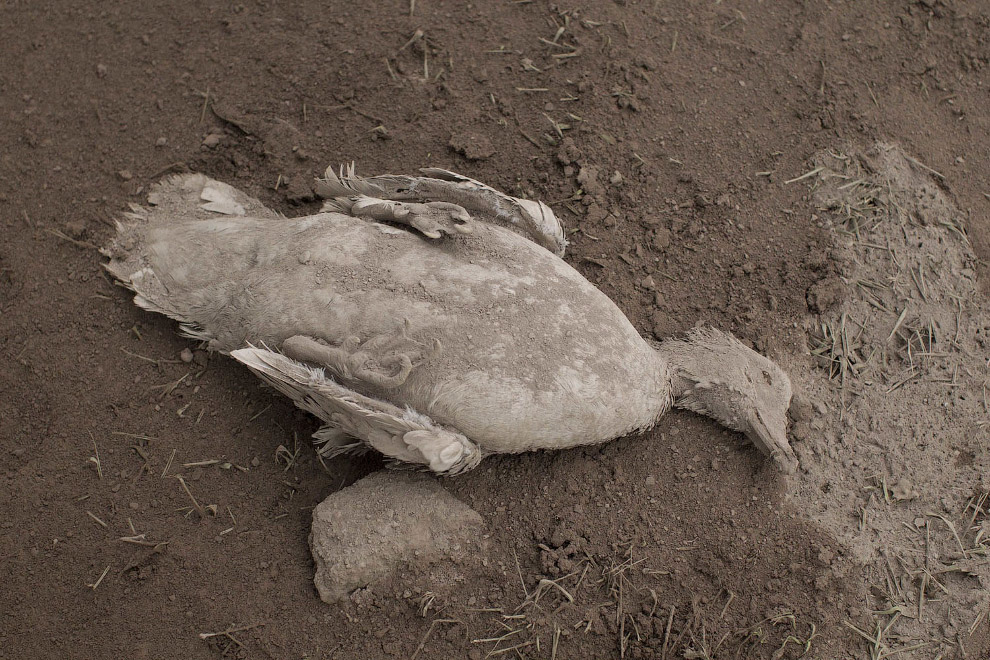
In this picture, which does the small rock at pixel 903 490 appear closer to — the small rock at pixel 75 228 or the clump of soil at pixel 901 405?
the clump of soil at pixel 901 405

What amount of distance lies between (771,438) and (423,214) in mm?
2006

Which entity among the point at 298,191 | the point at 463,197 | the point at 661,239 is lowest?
the point at 661,239

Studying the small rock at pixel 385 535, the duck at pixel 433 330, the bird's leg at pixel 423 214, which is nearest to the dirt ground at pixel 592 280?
the small rock at pixel 385 535

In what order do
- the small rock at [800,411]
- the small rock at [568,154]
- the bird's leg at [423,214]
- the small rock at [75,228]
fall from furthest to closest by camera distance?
the small rock at [568,154]
the small rock at [75,228]
the small rock at [800,411]
the bird's leg at [423,214]

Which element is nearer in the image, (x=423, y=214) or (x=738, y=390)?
(x=423, y=214)

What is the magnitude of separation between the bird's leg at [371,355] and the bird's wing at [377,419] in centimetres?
7

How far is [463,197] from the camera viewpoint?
3.53 m

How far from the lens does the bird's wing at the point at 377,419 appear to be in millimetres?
2914

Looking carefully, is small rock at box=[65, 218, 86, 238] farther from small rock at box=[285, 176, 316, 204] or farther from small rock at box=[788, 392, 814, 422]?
small rock at box=[788, 392, 814, 422]

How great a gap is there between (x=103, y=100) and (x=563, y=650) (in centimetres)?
406

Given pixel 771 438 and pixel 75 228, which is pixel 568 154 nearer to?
pixel 771 438

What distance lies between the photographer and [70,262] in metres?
3.90

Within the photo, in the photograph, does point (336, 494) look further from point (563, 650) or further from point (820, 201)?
point (820, 201)

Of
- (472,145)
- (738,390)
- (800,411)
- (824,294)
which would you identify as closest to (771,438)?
(738,390)
